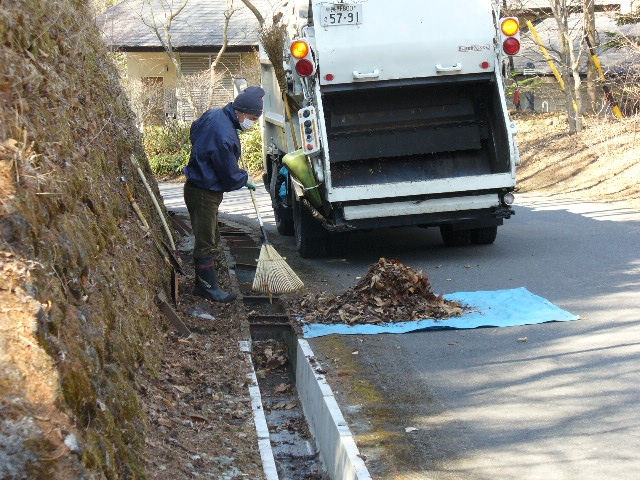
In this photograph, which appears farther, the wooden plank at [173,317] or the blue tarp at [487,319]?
the blue tarp at [487,319]

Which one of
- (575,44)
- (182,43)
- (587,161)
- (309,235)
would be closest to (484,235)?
(309,235)

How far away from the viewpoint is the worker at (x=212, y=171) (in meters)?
7.55

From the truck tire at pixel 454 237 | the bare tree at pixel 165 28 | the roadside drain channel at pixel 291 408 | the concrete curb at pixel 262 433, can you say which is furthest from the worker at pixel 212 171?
the bare tree at pixel 165 28

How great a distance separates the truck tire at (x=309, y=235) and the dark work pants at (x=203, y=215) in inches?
103

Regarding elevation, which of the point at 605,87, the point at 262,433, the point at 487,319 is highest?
the point at 605,87

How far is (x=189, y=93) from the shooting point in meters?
27.2

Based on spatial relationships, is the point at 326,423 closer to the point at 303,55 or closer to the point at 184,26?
the point at 303,55

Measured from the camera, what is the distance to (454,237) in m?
10.6

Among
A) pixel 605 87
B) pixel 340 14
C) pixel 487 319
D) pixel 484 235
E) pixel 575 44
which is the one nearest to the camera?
pixel 487 319

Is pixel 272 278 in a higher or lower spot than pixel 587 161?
higher

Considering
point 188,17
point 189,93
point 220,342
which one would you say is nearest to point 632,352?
point 220,342

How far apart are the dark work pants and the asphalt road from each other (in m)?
1.54

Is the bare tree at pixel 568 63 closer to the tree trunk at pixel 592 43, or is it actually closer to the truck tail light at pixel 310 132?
the tree trunk at pixel 592 43

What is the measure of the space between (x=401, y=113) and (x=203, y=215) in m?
3.13
